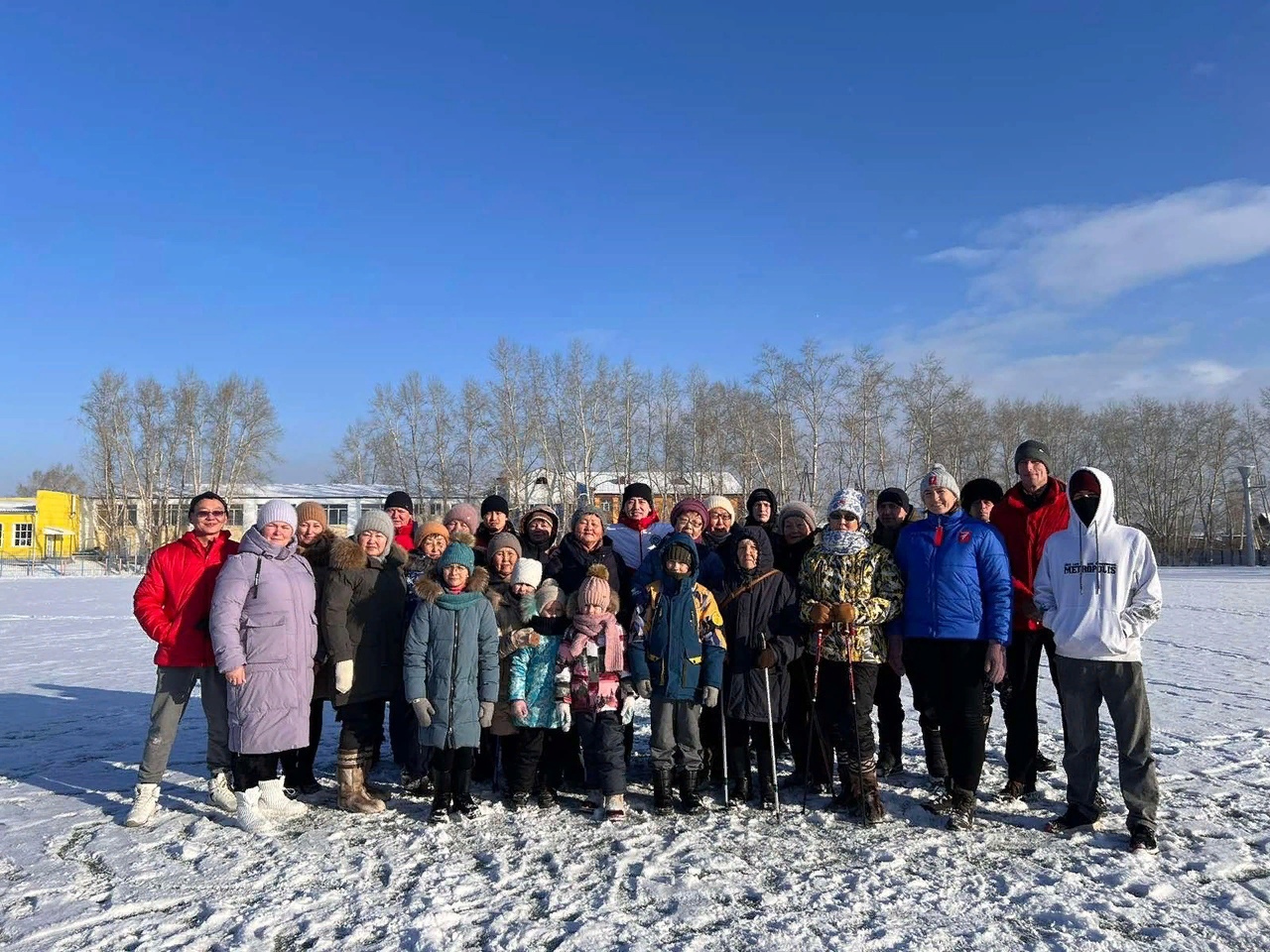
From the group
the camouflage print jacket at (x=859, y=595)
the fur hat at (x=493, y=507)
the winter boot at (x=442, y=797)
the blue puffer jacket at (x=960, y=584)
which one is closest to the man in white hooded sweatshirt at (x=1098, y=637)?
the blue puffer jacket at (x=960, y=584)

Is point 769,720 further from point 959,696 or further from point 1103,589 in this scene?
point 1103,589

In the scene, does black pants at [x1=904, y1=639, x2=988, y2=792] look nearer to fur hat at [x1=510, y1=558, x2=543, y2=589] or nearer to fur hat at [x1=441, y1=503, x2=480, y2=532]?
fur hat at [x1=510, y1=558, x2=543, y2=589]

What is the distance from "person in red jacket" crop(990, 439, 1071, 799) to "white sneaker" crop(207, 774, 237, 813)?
442cm

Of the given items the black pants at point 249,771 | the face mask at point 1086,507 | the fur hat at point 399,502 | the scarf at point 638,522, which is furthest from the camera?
the fur hat at point 399,502

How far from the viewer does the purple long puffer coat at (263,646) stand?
4.26 metres

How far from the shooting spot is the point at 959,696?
4254 mm

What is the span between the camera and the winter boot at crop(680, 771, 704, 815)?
4473 millimetres

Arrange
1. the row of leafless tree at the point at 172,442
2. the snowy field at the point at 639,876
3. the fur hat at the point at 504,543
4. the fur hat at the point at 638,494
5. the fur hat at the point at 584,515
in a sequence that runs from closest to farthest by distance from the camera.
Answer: the snowy field at the point at 639,876
the fur hat at the point at 504,543
the fur hat at the point at 584,515
the fur hat at the point at 638,494
the row of leafless tree at the point at 172,442

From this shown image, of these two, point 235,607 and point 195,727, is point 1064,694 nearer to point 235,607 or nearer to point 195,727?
point 235,607

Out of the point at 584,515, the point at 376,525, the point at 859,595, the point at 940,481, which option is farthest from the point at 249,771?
the point at 940,481

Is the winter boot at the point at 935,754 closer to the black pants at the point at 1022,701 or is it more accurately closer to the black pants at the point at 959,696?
the black pants at the point at 1022,701

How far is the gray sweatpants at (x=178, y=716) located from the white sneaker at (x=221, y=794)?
1.9 inches

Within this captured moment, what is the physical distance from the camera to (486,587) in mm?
4727

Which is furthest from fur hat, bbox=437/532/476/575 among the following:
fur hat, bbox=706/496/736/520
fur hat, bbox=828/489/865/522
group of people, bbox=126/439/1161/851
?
fur hat, bbox=828/489/865/522
